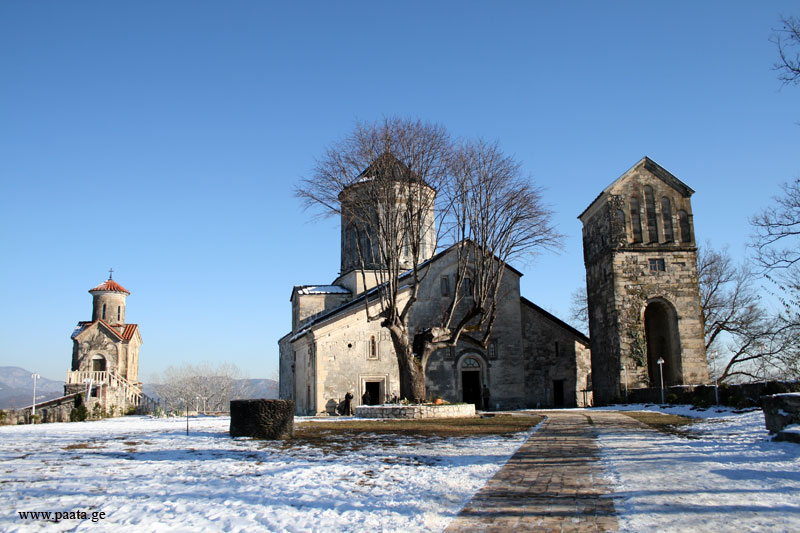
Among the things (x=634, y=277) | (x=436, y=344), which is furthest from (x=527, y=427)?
(x=634, y=277)

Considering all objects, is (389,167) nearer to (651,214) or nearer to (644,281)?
(644,281)

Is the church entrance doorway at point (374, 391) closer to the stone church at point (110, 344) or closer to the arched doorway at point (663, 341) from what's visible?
the stone church at point (110, 344)

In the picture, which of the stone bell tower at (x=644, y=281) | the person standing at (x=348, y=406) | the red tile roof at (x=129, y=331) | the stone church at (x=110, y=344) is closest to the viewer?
the person standing at (x=348, y=406)

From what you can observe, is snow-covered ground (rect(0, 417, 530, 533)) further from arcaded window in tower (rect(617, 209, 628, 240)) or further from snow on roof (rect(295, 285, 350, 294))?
snow on roof (rect(295, 285, 350, 294))

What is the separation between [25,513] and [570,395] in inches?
1394

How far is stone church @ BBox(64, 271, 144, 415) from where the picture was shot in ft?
134

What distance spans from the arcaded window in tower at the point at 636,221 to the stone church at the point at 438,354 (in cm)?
721

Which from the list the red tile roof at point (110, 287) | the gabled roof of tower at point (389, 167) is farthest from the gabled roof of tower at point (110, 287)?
the gabled roof of tower at point (389, 167)

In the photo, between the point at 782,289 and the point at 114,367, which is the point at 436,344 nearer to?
the point at 782,289

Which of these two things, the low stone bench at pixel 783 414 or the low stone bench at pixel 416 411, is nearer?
the low stone bench at pixel 783 414

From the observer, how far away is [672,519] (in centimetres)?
683

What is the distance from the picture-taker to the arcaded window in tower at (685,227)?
36.2 metres

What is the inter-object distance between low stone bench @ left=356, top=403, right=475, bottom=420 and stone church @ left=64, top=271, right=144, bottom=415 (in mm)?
17973

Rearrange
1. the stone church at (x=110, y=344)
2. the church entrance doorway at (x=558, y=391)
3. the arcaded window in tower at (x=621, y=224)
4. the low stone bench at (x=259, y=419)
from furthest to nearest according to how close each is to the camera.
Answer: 1. the stone church at (x=110, y=344)
2. the church entrance doorway at (x=558, y=391)
3. the arcaded window in tower at (x=621, y=224)
4. the low stone bench at (x=259, y=419)
